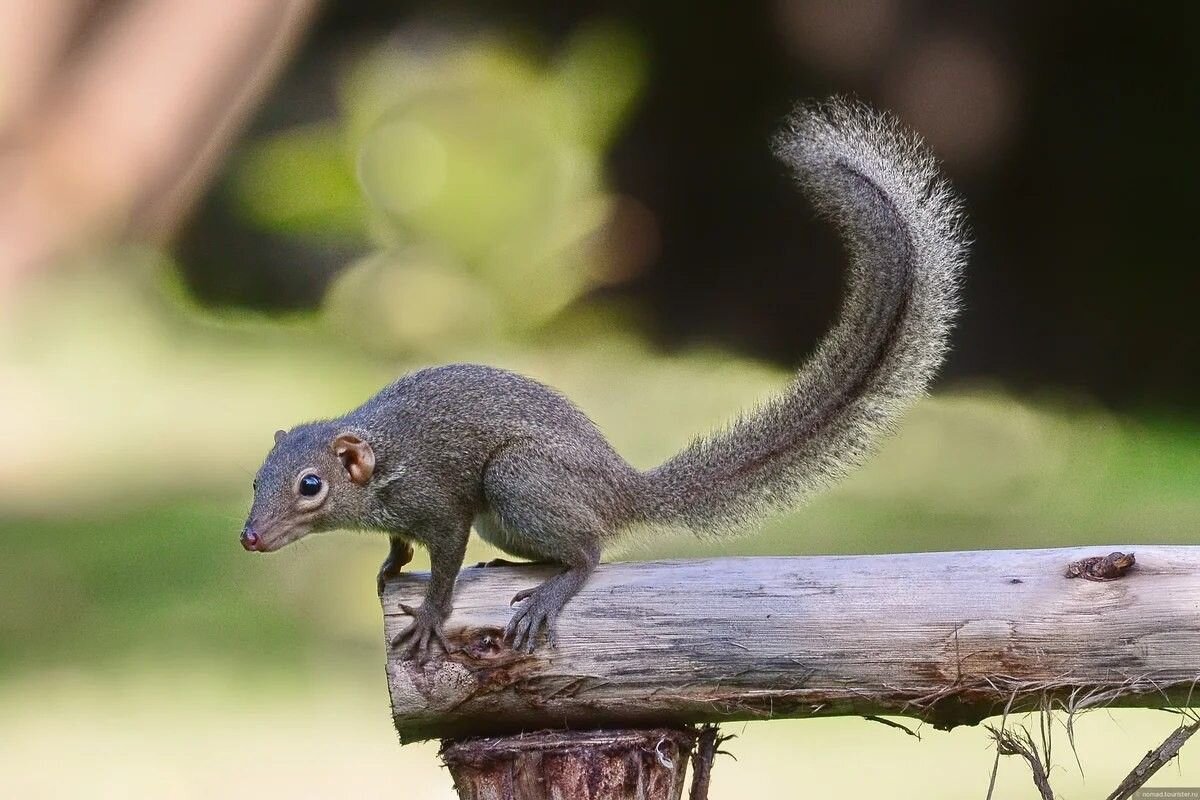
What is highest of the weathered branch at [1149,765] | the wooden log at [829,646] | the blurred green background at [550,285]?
the blurred green background at [550,285]

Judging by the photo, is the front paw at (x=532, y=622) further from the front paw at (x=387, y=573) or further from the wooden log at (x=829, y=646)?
the front paw at (x=387, y=573)

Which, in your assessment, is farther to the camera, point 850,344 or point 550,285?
point 550,285

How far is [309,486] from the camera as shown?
1943mm

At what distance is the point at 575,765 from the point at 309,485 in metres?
0.54

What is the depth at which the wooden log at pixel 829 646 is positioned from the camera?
1.74 m

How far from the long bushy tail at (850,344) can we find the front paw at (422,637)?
41 centimetres

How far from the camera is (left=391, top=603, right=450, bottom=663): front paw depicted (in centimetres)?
188

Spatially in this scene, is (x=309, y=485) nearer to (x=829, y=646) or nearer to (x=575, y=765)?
(x=575, y=765)

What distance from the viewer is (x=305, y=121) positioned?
4590mm

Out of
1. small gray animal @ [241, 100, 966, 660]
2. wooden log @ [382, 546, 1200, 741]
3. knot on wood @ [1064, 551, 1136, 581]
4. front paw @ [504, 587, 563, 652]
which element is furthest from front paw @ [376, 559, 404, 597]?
knot on wood @ [1064, 551, 1136, 581]

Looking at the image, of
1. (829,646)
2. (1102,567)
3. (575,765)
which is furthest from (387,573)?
(1102,567)

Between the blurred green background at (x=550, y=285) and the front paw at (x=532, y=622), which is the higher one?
the blurred green background at (x=550, y=285)

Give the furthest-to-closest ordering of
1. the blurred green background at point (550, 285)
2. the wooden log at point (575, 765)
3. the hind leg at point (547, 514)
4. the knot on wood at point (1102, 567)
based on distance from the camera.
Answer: the blurred green background at point (550, 285)
the hind leg at point (547, 514)
the wooden log at point (575, 765)
the knot on wood at point (1102, 567)

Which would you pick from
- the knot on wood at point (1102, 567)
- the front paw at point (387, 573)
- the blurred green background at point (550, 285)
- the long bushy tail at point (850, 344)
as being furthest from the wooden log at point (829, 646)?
the blurred green background at point (550, 285)
